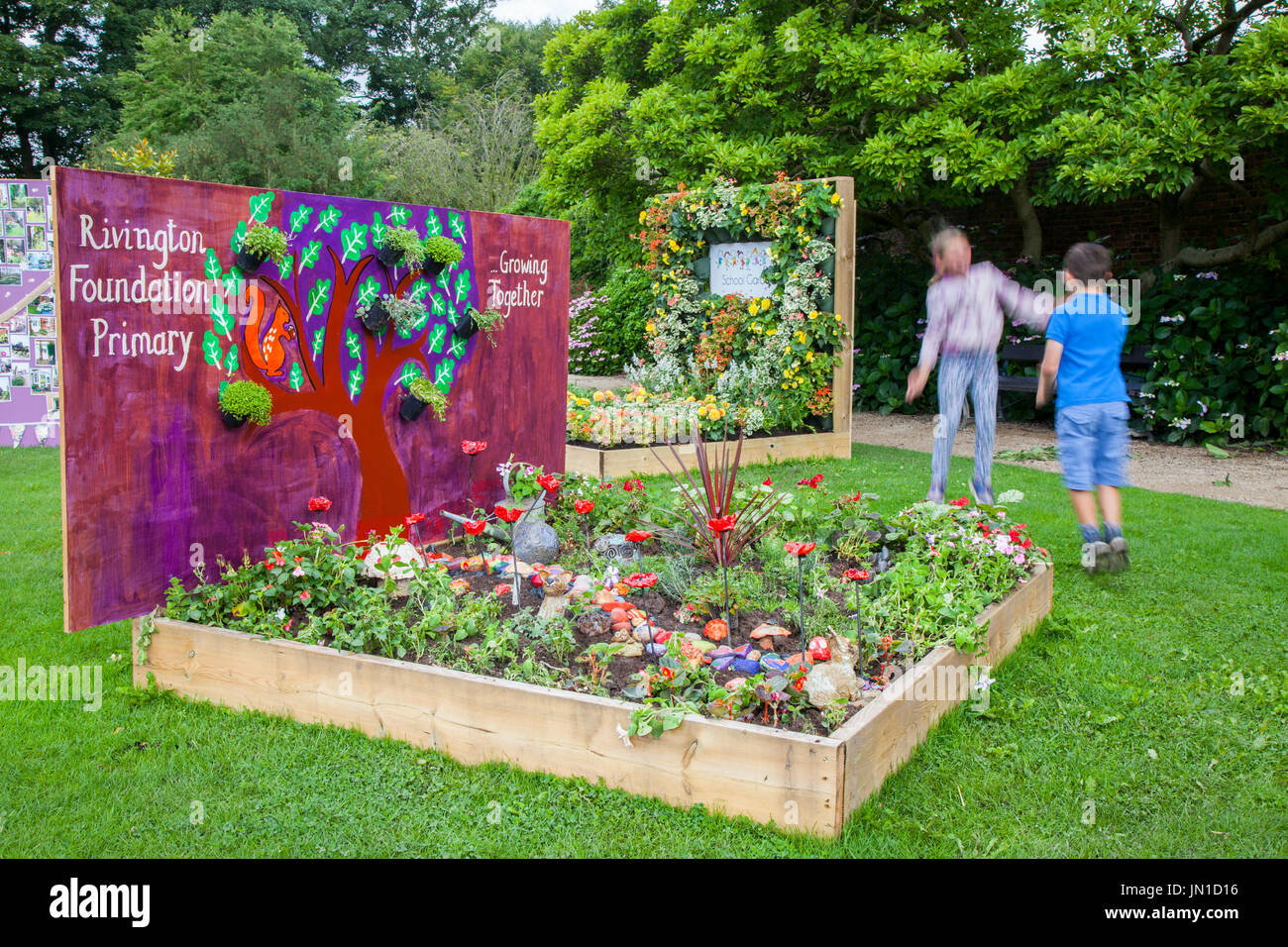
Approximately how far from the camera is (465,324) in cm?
511

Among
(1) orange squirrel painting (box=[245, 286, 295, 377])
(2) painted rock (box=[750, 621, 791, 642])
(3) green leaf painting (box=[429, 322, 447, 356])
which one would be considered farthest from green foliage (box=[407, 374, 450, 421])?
(2) painted rock (box=[750, 621, 791, 642])

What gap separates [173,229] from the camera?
3.62m

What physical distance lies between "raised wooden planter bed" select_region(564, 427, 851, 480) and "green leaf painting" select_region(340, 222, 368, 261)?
105 inches

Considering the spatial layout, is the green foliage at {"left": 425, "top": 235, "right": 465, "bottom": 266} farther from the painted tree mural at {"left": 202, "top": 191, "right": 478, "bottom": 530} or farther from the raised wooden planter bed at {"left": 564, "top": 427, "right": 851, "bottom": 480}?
the raised wooden planter bed at {"left": 564, "top": 427, "right": 851, "bottom": 480}

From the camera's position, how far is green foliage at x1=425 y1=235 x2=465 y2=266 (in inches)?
191

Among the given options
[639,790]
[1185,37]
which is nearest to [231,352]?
[639,790]

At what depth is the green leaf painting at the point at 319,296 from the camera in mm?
4270

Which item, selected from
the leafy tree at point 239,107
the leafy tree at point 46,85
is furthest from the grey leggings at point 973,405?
the leafy tree at point 46,85

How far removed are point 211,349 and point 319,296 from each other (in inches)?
25.2

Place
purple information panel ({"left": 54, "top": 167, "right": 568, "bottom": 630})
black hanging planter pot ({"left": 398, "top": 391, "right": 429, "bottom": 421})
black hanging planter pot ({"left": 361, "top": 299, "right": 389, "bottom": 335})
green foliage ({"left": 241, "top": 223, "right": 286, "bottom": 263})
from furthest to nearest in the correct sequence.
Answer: black hanging planter pot ({"left": 398, "top": 391, "right": 429, "bottom": 421})
black hanging planter pot ({"left": 361, "top": 299, "right": 389, "bottom": 335})
green foliage ({"left": 241, "top": 223, "right": 286, "bottom": 263})
purple information panel ({"left": 54, "top": 167, "right": 568, "bottom": 630})

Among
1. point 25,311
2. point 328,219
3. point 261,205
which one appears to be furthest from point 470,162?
point 261,205

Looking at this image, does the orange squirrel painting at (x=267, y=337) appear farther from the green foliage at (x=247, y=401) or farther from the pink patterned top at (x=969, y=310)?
the pink patterned top at (x=969, y=310)

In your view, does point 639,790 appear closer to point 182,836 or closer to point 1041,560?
point 182,836

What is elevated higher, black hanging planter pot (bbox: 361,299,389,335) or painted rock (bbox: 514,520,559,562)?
black hanging planter pot (bbox: 361,299,389,335)
